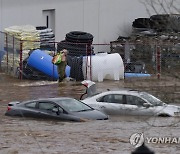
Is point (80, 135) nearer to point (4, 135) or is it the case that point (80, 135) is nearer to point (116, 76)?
point (4, 135)

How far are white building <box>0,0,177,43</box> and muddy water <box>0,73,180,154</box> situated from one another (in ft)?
73.8

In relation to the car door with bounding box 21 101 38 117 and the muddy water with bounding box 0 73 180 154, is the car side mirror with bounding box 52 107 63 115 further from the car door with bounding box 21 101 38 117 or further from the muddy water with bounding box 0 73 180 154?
the car door with bounding box 21 101 38 117

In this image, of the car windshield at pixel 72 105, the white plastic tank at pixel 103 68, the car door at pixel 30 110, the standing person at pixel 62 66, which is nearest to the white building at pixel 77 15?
the white plastic tank at pixel 103 68

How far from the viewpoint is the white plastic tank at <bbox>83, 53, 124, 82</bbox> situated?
33938mm

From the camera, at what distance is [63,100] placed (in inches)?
823

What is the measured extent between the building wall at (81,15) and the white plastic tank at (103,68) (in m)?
12.3

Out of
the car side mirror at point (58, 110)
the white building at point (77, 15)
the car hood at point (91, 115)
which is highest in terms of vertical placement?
the white building at point (77, 15)

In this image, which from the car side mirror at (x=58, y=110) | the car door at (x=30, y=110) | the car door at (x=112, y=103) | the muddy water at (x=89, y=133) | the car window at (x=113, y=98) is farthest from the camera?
the car window at (x=113, y=98)

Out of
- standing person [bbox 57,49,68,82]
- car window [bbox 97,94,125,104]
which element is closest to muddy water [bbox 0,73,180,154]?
car window [bbox 97,94,125,104]

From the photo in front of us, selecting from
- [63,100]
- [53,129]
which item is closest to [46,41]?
[63,100]

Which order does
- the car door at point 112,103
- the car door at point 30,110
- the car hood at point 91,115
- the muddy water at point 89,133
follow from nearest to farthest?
the muddy water at point 89,133 → the car hood at point 91,115 → the car door at point 30,110 → the car door at point 112,103

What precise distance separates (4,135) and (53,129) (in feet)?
6.07

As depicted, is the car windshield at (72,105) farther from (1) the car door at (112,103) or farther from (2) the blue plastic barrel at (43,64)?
(2) the blue plastic barrel at (43,64)

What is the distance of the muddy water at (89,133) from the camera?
12.8 meters
